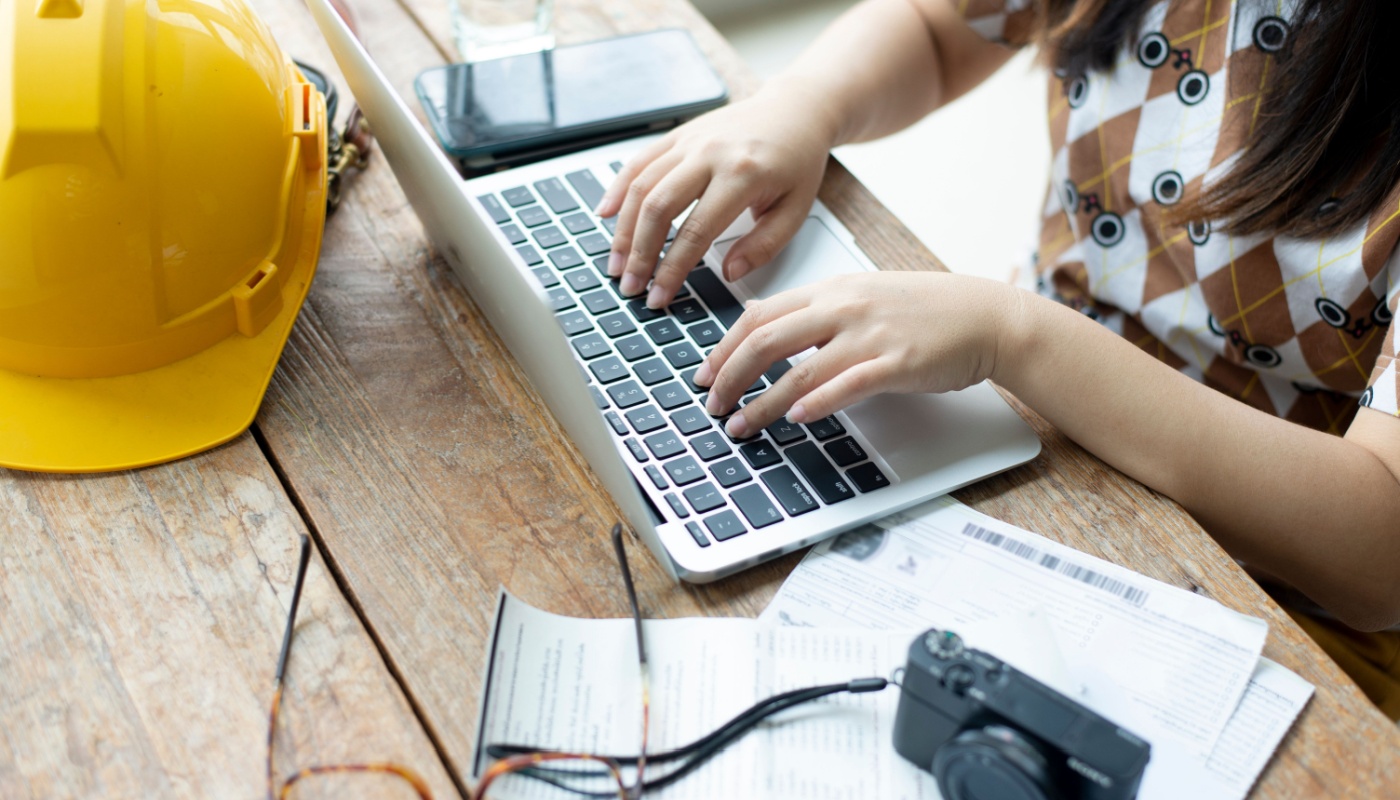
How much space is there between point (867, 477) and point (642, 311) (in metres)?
0.19

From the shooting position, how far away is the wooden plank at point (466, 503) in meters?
0.48

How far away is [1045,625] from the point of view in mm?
497

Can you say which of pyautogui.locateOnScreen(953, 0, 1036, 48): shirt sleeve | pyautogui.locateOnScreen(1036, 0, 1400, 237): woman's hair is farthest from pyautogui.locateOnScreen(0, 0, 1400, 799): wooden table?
pyautogui.locateOnScreen(953, 0, 1036, 48): shirt sleeve

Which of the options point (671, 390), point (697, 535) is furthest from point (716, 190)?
point (697, 535)

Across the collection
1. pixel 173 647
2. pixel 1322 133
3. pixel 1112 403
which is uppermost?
pixel 1322 133

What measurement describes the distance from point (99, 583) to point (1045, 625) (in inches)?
18.6

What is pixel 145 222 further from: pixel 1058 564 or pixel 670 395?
pixel 1058 564

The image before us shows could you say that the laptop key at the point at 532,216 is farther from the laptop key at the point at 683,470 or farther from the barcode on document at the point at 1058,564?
the barcode on document at the point at 1058,564

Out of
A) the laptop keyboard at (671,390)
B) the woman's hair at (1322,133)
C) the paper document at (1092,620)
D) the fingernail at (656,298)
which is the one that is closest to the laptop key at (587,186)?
the laptop keyboard at (671,390)

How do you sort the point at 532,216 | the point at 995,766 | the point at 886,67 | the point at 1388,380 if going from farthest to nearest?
the point at 886,67 < the point at 532,216 < the point at 1388,380 < the point at 995,766

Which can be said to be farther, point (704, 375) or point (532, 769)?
point (704, 375)

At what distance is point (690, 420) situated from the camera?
23.0 inches

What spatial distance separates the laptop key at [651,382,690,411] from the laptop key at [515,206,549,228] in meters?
0.17

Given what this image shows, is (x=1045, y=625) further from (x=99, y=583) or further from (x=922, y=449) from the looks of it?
(x=99, y=583)
